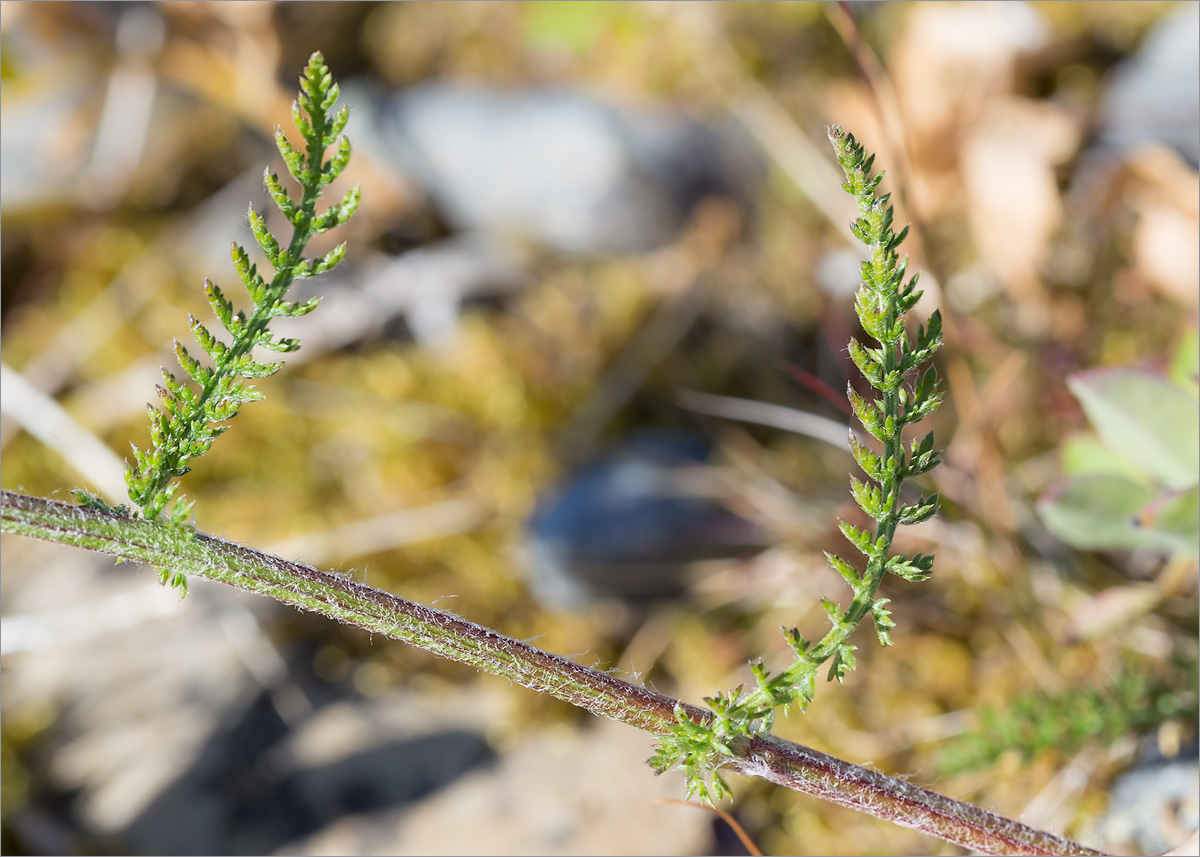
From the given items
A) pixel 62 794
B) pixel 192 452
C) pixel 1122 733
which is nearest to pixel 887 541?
pixel 192 452

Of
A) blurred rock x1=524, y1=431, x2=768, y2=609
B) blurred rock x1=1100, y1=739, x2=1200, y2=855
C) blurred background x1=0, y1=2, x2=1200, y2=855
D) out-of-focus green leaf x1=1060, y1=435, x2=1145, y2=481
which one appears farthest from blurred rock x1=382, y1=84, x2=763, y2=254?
blurred rock x1=1100, y1=739, x2=1200, y2=855

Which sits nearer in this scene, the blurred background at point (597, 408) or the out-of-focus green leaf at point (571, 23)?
the blurred background at point (597, 408)

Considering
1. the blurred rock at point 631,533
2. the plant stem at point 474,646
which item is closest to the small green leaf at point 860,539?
the plant stem at point 474,646

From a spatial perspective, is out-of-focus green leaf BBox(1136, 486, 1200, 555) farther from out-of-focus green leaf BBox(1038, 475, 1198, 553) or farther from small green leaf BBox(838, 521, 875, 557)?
small green leaf BBox(838, 521, 875, 557)

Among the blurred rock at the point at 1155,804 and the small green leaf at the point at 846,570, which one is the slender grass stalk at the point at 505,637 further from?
the blurred rock at the point at 1155,804

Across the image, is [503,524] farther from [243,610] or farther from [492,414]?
[243,610]

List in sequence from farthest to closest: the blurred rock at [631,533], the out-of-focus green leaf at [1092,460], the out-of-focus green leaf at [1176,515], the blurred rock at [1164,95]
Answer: the blurred rock at [1164,95]
the blurred rock at [631,533]
the out-of-focus green leaf at [1092,460]
the out-of-focus green leaf at [1176,515]
